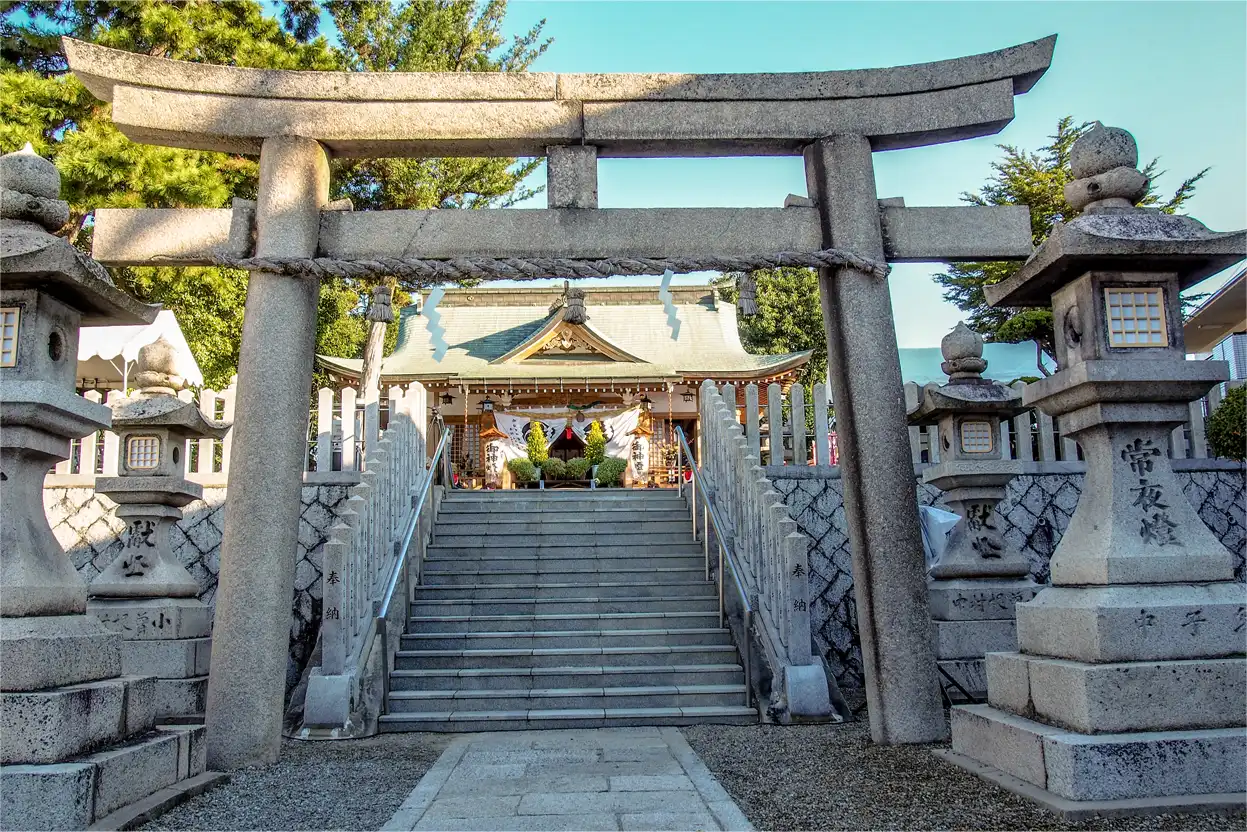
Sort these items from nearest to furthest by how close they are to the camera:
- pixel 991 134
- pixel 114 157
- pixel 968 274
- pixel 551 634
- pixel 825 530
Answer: pixel 991 134
pixel 551 634
pixel 825 530
pixel 114 157
pixel 968 274

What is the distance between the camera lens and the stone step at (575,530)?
29.2 ft

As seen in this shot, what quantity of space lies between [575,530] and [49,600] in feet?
19.1

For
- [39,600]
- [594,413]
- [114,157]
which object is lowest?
[39,600]

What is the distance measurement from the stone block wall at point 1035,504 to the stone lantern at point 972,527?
1.82 m

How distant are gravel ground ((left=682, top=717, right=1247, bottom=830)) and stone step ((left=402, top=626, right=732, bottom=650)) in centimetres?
157

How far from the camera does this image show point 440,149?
5609mm

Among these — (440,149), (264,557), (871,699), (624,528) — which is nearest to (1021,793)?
(871,699)

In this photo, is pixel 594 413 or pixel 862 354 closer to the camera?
pixel 862 354

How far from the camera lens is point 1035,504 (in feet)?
28.7

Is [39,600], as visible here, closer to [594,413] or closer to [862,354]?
[862,354]

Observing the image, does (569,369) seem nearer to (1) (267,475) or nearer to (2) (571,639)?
(2) (571,639)

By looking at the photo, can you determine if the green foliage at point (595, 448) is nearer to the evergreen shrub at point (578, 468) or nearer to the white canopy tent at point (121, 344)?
the evergreen shrub at point (578, 468)

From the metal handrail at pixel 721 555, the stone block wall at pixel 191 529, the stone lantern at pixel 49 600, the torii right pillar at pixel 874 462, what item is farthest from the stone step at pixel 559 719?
the stone block wall at pixel 191 529

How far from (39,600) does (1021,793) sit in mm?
4097
